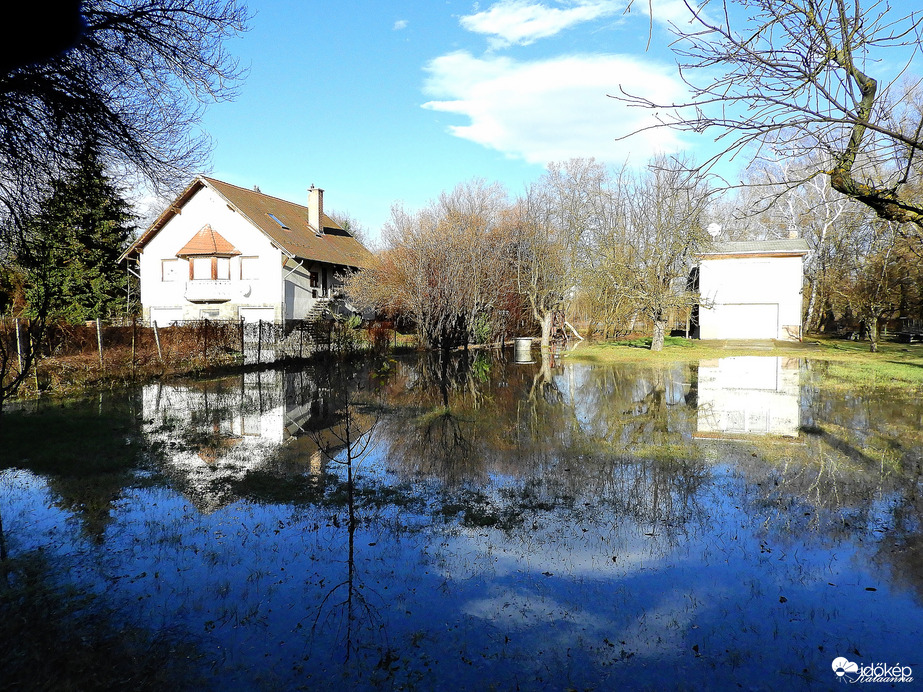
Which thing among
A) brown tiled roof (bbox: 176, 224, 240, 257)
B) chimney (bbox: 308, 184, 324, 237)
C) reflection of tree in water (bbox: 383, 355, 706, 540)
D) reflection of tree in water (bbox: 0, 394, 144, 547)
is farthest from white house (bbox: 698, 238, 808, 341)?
reflection of tree in water (bbox: 0, 394, 144, 547)

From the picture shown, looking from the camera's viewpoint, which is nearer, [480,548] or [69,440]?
[480,548]

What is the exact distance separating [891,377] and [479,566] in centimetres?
1718

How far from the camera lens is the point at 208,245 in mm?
32531

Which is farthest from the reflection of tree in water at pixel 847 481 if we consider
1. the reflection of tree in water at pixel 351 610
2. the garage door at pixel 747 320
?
the garage door at pixel 747 320

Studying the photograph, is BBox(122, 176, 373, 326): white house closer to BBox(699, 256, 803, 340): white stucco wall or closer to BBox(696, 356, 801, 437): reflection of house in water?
BBox(699, 256, 803, 340): white stucco wall

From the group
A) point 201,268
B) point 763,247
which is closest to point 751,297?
point 763,247

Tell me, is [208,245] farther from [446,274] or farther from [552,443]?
[552,443]

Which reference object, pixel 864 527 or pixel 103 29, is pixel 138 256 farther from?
pixel 864 527

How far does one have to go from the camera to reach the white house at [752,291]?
34.9m

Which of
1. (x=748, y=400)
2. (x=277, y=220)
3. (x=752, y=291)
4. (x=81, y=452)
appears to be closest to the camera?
(x=81, y=452)

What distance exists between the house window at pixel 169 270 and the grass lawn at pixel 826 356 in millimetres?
21561

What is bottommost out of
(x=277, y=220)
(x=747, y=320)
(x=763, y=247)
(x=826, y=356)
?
(x=826, y=356)

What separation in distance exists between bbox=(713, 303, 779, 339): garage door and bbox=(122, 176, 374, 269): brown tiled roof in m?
20.5

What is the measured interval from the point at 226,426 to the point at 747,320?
3268cm
